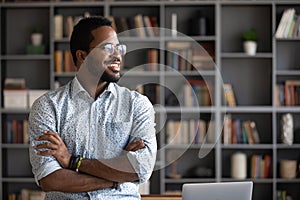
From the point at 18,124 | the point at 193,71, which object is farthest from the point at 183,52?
the point at 18,124

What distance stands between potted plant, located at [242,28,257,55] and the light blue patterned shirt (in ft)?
11.1

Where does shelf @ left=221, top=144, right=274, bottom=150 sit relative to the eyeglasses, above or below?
below

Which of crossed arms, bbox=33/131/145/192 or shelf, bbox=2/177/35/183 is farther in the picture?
shelf, bbox=2/177/35/183

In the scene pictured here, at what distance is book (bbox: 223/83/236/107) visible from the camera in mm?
5796

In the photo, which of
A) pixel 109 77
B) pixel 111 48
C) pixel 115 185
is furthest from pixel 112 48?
pixel 115 185

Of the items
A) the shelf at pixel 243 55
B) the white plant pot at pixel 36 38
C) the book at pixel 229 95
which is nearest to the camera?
the shelf at pixel 243 55

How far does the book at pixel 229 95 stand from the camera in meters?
5.80

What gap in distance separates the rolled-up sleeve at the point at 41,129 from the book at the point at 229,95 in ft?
11.6

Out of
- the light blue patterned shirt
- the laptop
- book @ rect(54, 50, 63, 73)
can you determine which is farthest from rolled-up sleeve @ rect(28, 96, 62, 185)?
book @ rect(54, 50, 63, 73)

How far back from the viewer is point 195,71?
575 centimetres

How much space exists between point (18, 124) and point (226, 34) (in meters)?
2.19

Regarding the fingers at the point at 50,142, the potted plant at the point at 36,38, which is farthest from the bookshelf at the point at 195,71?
the fingers at the point at 50,142

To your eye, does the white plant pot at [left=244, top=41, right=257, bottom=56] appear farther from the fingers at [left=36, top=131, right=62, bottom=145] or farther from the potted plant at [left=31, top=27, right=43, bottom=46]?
the fingers at [left=36, top=131, right=62, bottom=145]

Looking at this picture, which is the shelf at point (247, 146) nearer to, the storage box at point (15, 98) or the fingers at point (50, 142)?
the storage box at point (15, 98)
